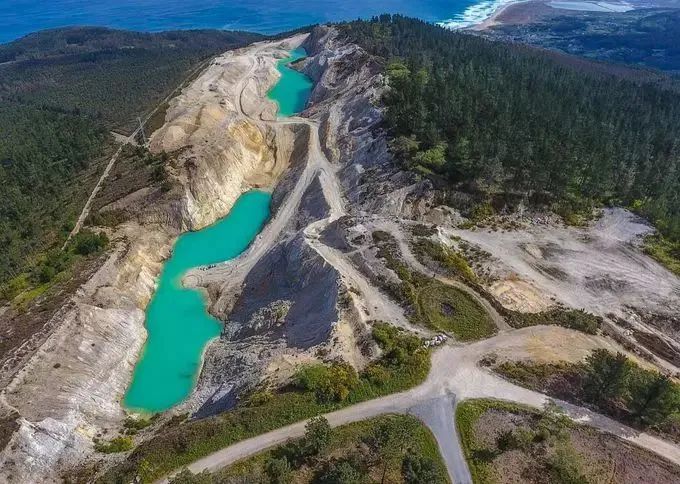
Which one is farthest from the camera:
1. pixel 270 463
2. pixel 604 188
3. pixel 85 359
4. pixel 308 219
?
pixel 308 219

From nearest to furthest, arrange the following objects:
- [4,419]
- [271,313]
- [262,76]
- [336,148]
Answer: [4,419] < [271,313] < [336,148] < [262,76]

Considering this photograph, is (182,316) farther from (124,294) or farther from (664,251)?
(664,251)

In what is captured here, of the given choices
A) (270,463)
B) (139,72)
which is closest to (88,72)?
(139,72)

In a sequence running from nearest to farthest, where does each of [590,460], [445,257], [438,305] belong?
[590,460] < [438,305] < [445,257]

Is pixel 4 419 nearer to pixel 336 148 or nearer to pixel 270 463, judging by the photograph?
pixel 270 463

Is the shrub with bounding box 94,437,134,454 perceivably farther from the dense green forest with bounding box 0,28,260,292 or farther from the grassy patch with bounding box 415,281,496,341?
the grassy patch with bounding box 415,281,496,341

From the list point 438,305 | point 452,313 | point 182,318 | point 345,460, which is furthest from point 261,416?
point 182,318
